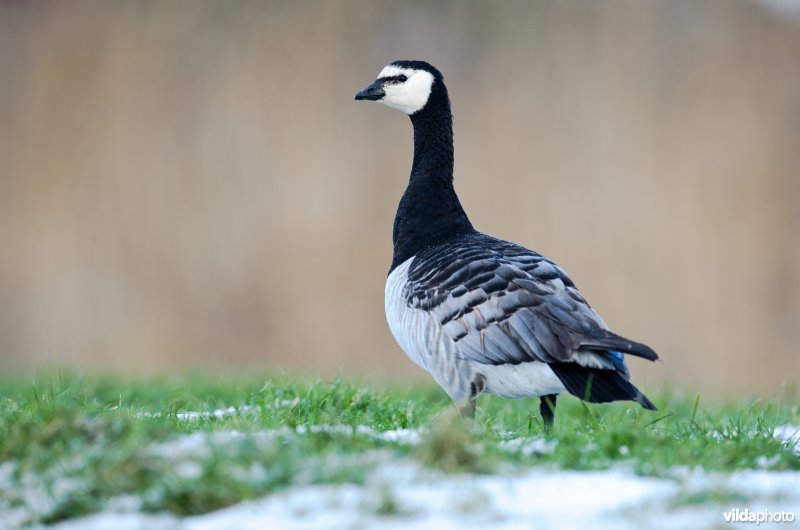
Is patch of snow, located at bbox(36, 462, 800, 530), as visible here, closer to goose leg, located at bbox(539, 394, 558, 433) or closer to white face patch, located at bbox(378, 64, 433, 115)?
goose leg, located at bbox(539, 394, 558, 433)

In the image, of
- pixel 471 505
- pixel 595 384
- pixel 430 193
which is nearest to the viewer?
pixel 471 505

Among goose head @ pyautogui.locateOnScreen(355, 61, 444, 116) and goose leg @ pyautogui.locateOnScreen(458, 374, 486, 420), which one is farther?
goose head @ pyautogui.locateOnScreen(355, 61, 444, 116)

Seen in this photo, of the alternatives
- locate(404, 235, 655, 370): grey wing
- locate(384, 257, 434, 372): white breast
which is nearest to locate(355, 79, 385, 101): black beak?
locate(384, 257, 434, 372): white breast

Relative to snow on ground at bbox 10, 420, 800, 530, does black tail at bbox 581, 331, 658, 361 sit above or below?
above

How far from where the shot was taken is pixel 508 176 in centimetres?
2056

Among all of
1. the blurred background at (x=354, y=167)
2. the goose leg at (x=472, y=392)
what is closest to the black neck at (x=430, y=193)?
the goose leg at (x=472, y=392)

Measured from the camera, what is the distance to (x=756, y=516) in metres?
3.91

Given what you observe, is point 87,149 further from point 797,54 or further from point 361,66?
point 797,54

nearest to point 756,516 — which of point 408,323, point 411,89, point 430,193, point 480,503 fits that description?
point 480,503

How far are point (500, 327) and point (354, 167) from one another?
15.7 metres

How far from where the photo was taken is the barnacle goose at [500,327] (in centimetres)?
567

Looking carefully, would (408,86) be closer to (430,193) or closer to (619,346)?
(430,193)

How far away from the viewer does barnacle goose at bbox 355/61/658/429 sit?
223 inches

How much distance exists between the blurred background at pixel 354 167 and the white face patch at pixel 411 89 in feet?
39.0
